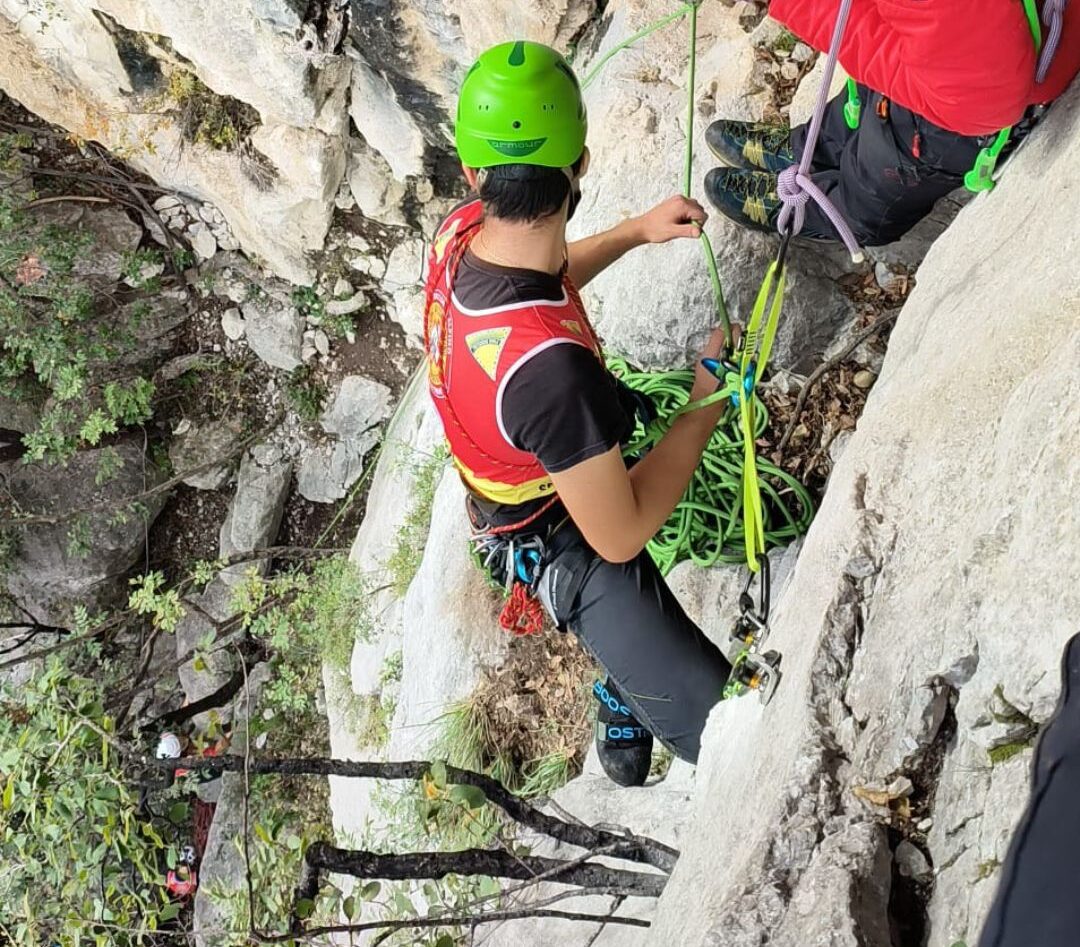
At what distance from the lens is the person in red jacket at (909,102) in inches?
62.6

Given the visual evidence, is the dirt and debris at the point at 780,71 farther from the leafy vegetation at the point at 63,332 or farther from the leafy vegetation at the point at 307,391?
the leafy vegetation at the point at 63,332

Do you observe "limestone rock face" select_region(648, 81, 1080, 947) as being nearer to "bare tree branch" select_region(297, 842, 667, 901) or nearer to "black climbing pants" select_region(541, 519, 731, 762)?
"bare tree branch" select_region(297, 842, 667, 901)

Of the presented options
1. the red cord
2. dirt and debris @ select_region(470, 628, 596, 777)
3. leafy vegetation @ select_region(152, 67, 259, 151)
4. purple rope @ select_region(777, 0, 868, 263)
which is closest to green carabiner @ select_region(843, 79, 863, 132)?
purple rope @ select_region(777, 0, 868, 263)

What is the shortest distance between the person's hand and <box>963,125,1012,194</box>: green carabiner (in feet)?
2.33

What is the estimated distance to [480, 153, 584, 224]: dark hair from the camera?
78.0 inches

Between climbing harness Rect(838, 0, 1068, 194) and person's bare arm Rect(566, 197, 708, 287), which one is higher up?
climbing harness Rect(838, 0, 1068, 194)

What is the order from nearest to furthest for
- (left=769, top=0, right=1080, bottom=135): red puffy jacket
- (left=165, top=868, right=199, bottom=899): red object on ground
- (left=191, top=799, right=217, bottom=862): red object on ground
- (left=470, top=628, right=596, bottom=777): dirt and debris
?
(left=769, top=0, right=1080, bottom=135): red puffy jacket
(left=165, top=868, right=199, bottom=899): red object on ground
(left=470, top=628, right=596, bottom=777): dirt and debris
(left=191, top=799, right=217, bottom=862): red object on ground

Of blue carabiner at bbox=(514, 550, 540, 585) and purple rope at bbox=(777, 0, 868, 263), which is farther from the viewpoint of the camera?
blue carabiner at bbox=(514, 550, 540, 585)

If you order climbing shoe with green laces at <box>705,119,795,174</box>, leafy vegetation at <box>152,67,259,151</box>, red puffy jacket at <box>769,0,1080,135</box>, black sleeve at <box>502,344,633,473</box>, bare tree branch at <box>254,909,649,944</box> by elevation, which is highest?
red puffy jacket at <box>769,0,1080,135</box>

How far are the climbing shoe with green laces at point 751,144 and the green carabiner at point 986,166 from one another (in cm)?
87

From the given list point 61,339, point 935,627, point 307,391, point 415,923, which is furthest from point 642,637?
point 61,339

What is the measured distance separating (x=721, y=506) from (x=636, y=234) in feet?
2.96

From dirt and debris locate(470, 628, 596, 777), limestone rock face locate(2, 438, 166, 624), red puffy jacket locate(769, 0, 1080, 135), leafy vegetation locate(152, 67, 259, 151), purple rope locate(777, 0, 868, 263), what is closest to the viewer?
red puffy jacket locate(769, 0, 1080, 135)

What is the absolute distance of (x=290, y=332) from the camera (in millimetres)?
6727
